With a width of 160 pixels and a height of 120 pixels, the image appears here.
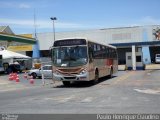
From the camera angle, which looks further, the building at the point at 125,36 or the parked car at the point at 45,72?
the building at the point at 125,36

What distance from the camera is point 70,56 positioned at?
77.3 feet

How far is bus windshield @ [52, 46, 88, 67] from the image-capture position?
925 inches

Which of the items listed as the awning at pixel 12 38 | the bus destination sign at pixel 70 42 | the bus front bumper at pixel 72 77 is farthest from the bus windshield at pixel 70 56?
the awning at pixel 12 38

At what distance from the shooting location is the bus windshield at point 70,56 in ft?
77.0

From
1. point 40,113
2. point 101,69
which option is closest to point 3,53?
point 101,69

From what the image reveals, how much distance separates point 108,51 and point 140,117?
22.1 m

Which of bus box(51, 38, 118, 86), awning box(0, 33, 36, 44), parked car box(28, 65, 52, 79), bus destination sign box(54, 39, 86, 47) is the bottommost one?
parked car box(28, 65, 52, 79)

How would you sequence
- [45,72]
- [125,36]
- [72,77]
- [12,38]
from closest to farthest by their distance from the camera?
1. [72,77]
2. [45,72]
3. [12,38]
4. [125,36]

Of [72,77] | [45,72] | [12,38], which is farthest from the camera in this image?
[12,38]

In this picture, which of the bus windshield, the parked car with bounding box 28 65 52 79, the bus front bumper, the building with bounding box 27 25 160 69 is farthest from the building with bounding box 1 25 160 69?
the bus front bumper

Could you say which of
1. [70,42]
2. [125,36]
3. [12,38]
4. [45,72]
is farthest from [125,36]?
[70,42]

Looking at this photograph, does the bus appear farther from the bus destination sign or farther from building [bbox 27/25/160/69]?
building [bbox 27/25/160/69]

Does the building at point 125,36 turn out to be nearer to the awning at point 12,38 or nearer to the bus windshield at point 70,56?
the awning at point 12,38

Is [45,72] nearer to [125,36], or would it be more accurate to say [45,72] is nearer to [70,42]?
[70,42]
